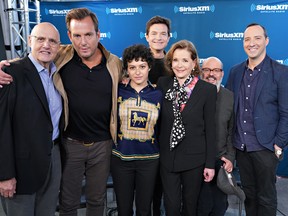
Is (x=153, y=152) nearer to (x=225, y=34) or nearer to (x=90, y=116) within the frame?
(x=90, y=116)

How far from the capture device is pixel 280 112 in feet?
6.93

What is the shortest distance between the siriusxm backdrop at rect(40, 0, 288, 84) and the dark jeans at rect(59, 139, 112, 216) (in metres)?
2.73

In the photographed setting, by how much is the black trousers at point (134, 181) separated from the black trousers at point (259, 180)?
34.0 inches

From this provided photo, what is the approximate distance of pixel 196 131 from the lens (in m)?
1.86

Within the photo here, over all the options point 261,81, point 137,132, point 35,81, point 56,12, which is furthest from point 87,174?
point 56,12

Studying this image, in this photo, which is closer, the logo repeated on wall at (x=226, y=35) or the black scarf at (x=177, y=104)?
the black scarf at (x=177, y=104)

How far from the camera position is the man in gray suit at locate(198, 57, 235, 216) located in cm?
211

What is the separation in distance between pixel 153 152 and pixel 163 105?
13.6 inches

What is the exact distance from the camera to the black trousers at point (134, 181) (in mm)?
1896

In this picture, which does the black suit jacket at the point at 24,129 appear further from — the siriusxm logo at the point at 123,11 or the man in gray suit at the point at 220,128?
the siriusxm logo at the point at 123,11

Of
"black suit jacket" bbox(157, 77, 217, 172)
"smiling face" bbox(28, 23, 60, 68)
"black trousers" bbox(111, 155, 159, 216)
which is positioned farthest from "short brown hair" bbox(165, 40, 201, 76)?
"smiling face" bbox(28, 23, 60, 68)

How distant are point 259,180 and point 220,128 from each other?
1.89 ft

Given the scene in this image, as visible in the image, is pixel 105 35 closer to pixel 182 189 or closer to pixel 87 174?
pixel 87 174

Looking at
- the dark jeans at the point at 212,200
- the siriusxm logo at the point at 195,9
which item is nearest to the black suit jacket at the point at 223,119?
the dark jeans at the point at 212,200
